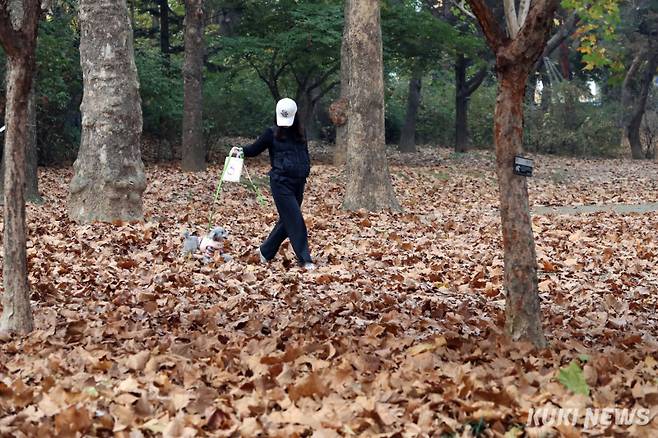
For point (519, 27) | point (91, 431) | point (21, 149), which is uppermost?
point (519, 27)

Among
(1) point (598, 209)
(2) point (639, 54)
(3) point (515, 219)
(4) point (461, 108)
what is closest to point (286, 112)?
(3) point (515, 219)

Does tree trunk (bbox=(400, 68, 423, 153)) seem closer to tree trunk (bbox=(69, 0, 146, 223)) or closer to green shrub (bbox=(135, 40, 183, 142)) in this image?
green shrub (bbox=(135, 40, 183, 142))

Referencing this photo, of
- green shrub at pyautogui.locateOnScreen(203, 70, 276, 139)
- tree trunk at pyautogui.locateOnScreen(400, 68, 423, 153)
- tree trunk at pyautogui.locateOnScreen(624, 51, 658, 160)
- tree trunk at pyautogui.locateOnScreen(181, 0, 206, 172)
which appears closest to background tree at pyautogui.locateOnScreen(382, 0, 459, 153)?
tree trunk at pyautogui.locateOnScreen(400, 68, 423, 153)

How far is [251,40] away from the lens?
22.7 metres

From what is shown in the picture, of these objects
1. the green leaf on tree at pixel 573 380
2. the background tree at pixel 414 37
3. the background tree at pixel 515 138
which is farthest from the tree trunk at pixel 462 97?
the green leaf on tree at pixel 573 380

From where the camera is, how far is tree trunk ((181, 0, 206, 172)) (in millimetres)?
19141

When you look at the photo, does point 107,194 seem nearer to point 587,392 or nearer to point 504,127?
point 504,127

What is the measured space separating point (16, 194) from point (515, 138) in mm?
3420

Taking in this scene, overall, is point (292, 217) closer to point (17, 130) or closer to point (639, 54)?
point (17, 130)

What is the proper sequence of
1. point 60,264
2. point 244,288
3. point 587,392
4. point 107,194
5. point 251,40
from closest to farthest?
point 587,392 → point 244,288 → point 60,264 → point 107,194 → point 251,40

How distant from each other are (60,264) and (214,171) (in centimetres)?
1116

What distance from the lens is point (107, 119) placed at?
11.9 metres

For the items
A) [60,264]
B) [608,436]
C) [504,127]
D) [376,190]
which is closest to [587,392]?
[608,436]

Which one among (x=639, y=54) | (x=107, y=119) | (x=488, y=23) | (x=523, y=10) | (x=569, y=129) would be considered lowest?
(x=107, y=119)
